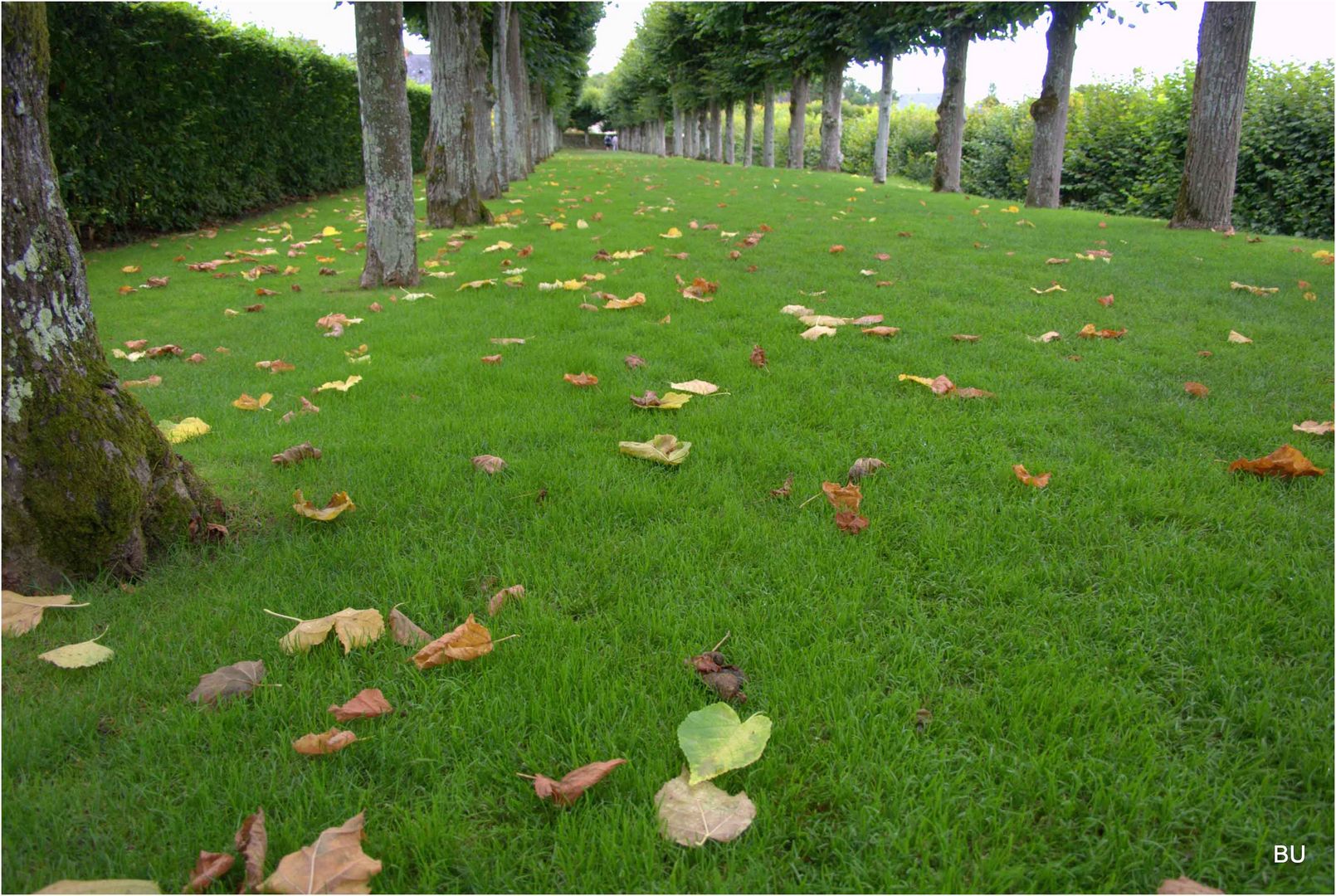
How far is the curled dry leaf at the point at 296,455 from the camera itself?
10.2 ft

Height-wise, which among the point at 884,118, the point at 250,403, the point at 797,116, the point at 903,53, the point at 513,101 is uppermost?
the point at 903,53

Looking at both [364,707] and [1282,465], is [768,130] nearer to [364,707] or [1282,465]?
[1282,465]

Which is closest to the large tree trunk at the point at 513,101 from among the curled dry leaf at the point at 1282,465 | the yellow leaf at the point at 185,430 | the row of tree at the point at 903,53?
the row of tree at the point at 903,53

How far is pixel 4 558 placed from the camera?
2.18 meters

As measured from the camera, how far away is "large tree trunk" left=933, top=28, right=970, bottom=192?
17.0 m

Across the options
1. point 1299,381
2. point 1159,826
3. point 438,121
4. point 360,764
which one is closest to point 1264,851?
point 1159,826

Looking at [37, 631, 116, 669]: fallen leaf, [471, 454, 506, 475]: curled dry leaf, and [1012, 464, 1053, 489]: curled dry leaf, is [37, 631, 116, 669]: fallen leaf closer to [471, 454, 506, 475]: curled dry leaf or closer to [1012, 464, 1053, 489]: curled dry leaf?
[471, 454, 506, 475]: curled dry leaf

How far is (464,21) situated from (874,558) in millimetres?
11867

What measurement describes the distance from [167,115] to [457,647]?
11.7 m

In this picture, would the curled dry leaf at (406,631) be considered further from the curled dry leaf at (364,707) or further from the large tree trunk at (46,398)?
the large tree trunk at (46,398)

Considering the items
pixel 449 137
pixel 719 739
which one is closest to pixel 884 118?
pixel 449 137

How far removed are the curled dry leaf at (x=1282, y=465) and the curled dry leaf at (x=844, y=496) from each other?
155 centimetres

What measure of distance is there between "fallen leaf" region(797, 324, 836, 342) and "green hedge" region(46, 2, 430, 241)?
7.82 metres

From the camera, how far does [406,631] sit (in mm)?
2025
